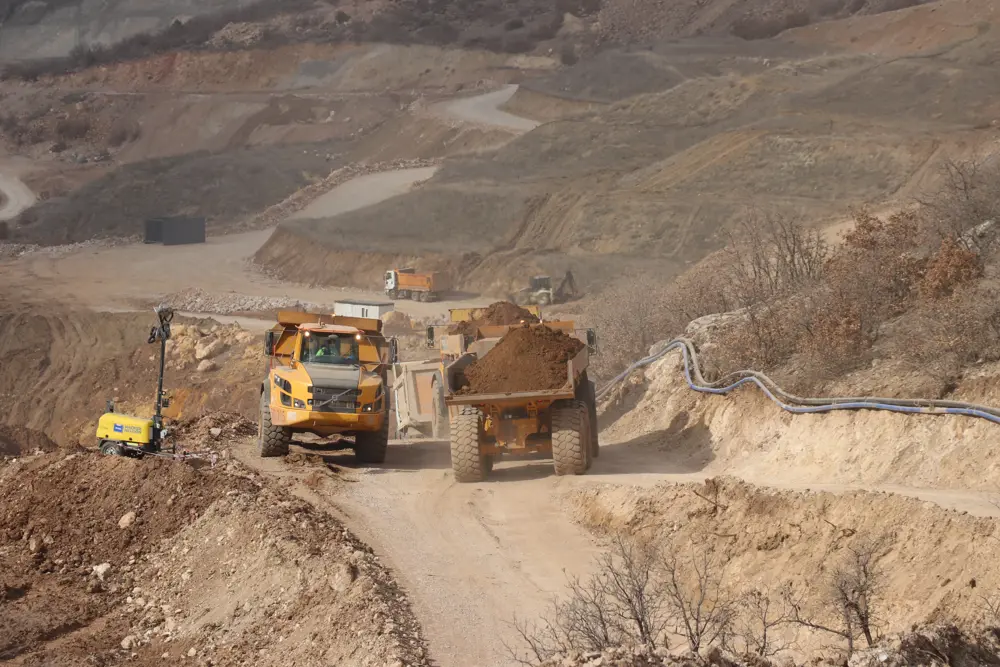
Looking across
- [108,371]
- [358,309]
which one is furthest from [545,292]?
[108,371]

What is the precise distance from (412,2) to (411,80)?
66.0 ft

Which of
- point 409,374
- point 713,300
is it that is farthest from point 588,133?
point 409,374

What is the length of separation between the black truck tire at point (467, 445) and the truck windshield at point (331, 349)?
118 inches

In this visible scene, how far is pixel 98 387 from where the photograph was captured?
39.4m

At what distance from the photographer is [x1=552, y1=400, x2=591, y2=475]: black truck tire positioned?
61.9 feet

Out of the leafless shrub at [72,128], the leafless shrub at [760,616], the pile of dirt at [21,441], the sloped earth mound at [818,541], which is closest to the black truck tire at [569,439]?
the sloped earth mound at [818,541]

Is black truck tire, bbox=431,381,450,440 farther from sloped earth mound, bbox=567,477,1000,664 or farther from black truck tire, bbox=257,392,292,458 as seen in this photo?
sloped earth mound, bbox=567,477,1000,664

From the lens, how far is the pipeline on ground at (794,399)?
16.3m

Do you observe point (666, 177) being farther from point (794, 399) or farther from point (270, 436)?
point (794, 399)

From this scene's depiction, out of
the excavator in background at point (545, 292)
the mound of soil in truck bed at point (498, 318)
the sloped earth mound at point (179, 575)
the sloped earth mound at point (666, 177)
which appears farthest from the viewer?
the sloped earth mound at point (666, 177)

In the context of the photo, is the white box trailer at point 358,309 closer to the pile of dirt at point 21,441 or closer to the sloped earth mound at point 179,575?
the pile of dirt at point 21,441

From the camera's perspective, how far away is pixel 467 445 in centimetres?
1900

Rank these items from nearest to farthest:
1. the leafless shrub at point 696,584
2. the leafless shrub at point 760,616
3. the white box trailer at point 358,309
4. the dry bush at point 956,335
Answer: the leafless shrub at point 760,616 < the leafless shrub at point 696,584 < the dry bush at point 956,335 < the white box trailer at point 358,309

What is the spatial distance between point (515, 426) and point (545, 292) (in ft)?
94.6
